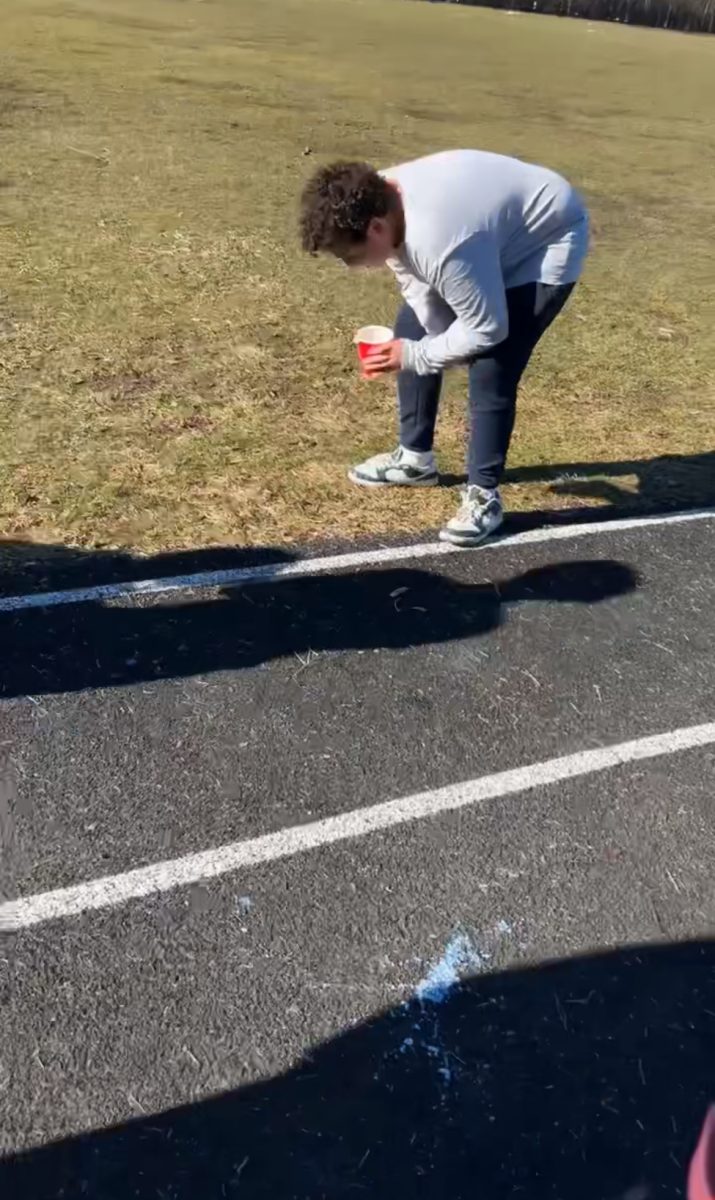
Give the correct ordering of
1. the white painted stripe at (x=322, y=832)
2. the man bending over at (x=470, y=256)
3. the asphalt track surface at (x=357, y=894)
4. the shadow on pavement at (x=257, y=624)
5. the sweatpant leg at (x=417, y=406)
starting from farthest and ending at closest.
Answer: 1. the sweatpant leg at (x=417, y=406)
2. the man bending over at (x=470, y=256)
3. the shadow on pavement at (x=257, y=624)
4. the white painted stripe at (x=322, y=832)
5. the asphalt track surface at (x=357, y=894)

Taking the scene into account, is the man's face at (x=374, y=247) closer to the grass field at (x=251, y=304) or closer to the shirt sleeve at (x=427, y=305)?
the shirt sleeve at (x=427, y=305)

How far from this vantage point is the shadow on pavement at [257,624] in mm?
4012

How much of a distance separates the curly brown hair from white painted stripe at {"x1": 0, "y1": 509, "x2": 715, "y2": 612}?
1.29 meters

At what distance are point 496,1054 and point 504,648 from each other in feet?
6.14

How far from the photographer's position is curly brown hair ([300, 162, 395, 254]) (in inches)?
158

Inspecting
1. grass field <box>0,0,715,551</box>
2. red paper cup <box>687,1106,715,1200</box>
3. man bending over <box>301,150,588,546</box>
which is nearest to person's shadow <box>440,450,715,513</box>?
grass field <box>0,0,715,551</box>

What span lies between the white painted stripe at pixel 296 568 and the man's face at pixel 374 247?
4.04 feet

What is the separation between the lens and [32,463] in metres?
5.41

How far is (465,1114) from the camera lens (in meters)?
2.59

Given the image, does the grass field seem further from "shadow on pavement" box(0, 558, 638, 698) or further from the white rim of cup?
the white rim of cup

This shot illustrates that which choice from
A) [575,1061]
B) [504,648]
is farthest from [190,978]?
[504,648]

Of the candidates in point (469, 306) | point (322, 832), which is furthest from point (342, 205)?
point (322, 832)

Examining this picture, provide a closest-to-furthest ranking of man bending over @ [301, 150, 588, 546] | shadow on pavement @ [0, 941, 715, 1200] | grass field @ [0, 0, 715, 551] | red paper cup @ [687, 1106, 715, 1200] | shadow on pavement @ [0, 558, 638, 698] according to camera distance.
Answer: red paper cup @ [687, 1106, 715, 1200] → shadow on pavement @ [0, 941, 715, 1200] → shadow on pavement @ [0, 558, 638, 698] → man bending over @ [301, 150, 588, 546] → grass field @ [0, 0, 715, 551]

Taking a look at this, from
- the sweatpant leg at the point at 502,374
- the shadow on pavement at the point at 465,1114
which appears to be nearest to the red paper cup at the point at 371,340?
the sweatpant leg at the point at 502,374
